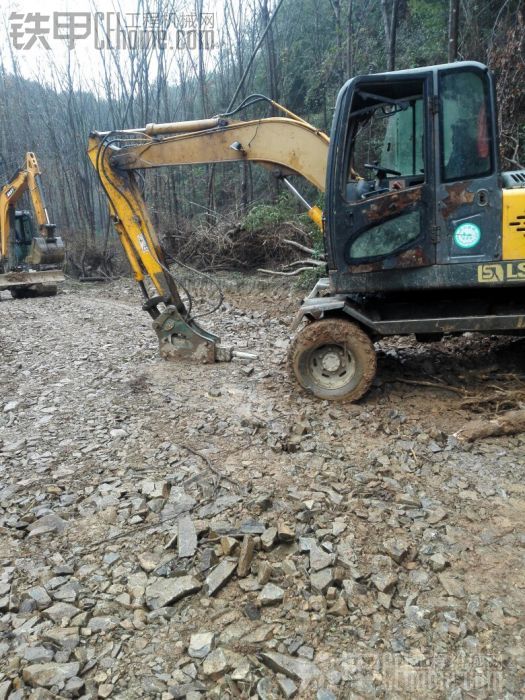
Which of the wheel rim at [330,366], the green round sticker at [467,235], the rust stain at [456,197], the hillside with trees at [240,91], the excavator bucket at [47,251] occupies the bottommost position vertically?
the wheel rim at [330,366]

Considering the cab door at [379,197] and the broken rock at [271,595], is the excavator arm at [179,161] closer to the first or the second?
the cab door at [379,197]

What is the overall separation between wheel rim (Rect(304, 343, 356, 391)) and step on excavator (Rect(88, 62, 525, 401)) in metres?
0.01

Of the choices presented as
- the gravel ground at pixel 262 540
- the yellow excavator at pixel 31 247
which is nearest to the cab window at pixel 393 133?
the gravel ground at pixel 262 540

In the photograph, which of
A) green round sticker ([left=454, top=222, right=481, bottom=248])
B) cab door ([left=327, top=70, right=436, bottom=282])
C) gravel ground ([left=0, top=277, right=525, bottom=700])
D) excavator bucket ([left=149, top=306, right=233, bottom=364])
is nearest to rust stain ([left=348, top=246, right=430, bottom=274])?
cab door ([left=327, top=70, right=436, bottom=282])

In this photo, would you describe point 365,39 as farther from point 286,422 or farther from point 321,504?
point 321,504

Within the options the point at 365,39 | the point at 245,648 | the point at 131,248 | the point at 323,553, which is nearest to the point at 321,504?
the point at 323,553

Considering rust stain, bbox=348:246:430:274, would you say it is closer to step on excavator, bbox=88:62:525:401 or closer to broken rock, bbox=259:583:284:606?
step on excavator, bbox=88:62:525:401

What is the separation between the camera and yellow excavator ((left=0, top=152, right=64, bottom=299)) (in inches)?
538

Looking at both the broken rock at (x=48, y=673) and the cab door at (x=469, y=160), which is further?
the cab door at (x=469, y=160)

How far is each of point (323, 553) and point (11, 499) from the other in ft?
6.91

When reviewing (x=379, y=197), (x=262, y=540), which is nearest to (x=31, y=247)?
(x=379, y=197)

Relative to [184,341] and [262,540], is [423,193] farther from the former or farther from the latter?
[184,341]

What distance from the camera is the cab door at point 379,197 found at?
173 inches

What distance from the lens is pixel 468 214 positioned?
436 cm
